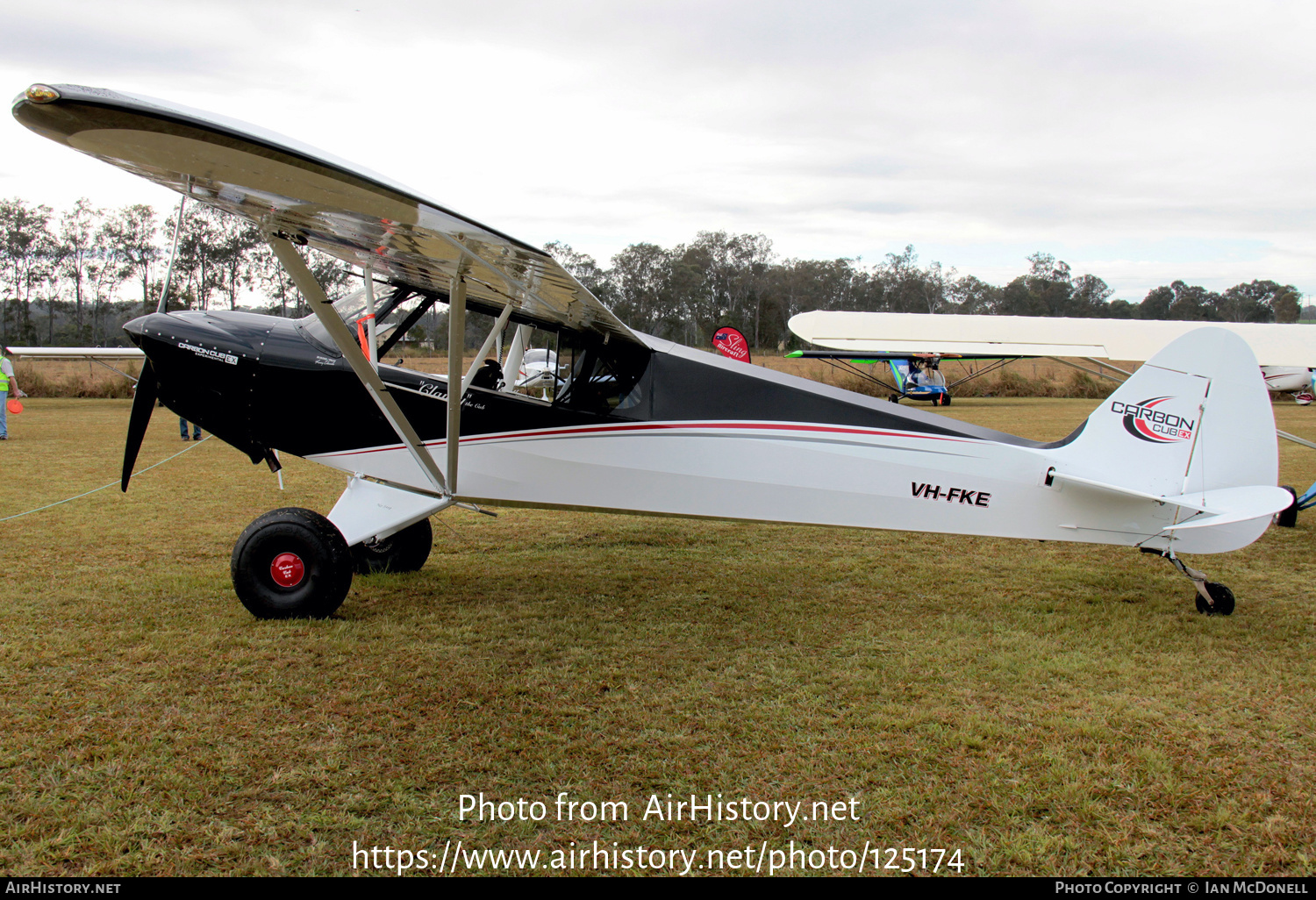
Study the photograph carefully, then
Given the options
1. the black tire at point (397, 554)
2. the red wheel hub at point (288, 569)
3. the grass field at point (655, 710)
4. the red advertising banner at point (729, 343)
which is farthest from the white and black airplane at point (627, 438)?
the red advertising banner at point (729, 343)

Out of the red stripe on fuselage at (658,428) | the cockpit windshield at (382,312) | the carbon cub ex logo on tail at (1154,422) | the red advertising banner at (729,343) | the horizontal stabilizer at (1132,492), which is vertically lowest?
the horizontal stabilizer at (1132,492)

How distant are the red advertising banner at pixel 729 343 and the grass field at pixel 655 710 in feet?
32.2

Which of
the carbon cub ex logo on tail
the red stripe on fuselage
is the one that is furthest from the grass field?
the carbon cub ex logo on tail

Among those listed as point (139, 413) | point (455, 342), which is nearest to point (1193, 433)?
A: point (455, 342)

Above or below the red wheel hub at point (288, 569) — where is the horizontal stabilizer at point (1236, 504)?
above

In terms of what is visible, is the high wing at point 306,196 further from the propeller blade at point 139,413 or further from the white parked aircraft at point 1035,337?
the white parked aircraft at point 1035,337

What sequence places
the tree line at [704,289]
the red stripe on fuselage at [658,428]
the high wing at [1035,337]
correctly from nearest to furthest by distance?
1. the red stripe on fuselage at [658,428]
2. the high wing at [1035,337]
3. the tree line at [704,289]

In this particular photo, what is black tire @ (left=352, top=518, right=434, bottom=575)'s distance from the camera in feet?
18.5

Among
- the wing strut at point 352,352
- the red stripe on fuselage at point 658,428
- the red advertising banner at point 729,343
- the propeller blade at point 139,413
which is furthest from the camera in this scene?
the red advertising banner at point 729,343

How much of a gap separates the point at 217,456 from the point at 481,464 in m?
9.08

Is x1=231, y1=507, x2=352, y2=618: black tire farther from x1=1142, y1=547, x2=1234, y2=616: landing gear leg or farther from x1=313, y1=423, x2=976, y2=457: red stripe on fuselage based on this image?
x1=1142, y1=547, x2=1234, y2=616: landing gear leg

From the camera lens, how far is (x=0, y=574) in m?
5.40

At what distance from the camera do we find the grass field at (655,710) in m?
2.58
